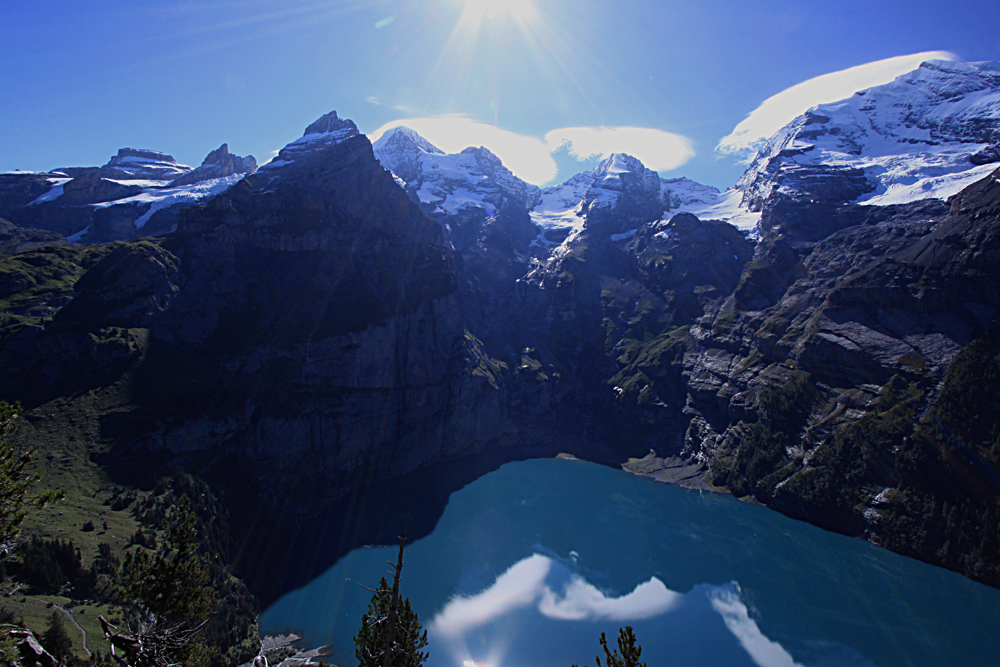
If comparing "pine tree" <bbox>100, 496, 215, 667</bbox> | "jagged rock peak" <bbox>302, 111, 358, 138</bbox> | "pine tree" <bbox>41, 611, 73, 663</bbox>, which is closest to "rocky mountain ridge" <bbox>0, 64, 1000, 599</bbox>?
"jagged rock peak" <bbox>302, 111, 358, 138</bbox>

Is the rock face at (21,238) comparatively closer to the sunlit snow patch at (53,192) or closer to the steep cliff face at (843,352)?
the sunlit snow patch at (53,192)

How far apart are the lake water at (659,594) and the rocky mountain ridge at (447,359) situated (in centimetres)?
889

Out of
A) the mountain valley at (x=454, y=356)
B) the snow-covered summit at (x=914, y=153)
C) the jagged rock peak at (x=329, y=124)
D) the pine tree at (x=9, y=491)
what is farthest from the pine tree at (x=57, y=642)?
the snow-covered summit at (x=914, y=153)

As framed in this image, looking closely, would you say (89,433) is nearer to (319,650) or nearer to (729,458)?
(319,650)

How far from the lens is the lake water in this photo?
55844 millimetres

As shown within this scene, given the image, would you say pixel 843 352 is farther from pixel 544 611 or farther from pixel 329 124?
pixel 329 124

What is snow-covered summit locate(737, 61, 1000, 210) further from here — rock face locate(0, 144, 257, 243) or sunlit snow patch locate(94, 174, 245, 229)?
rock face locate(0, 144, 257, 243)

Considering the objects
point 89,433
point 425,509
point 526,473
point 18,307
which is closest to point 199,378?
point 89,433

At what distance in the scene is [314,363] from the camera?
100438mm

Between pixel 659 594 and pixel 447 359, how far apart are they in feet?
249

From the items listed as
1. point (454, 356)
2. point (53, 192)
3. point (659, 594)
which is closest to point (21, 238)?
point (53, 192)

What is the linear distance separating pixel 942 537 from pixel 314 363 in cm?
11510

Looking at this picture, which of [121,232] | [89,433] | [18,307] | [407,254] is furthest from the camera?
[121,232]

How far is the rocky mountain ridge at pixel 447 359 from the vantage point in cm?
7919
